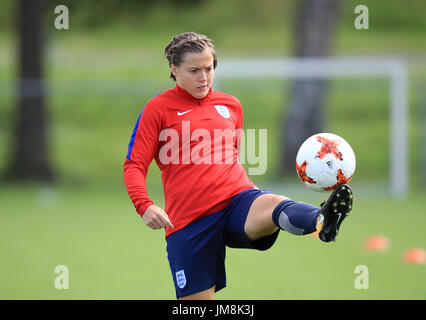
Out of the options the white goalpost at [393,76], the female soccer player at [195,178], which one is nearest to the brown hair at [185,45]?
the female soccer player at [195,178]

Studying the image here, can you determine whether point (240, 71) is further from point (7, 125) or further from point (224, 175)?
point (224, 175)

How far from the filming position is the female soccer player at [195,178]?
156 inches

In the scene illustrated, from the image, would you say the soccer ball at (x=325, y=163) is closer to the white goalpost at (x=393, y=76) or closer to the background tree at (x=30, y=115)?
the white goalpost at (x=393, y=76)

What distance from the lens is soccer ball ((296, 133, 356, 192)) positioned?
12.7ft

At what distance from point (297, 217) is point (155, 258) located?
439cm

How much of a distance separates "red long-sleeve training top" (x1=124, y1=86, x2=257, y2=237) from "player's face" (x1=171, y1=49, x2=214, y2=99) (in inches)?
3.4

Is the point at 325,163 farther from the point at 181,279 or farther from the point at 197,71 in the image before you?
the point at 181,279

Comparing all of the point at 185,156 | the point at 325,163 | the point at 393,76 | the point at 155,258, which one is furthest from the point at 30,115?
the point at 325,163

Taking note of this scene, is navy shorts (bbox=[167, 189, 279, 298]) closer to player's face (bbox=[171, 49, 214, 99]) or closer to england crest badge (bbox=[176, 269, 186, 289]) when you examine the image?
england crest badge (bbox=[176, 269, 186, 289])

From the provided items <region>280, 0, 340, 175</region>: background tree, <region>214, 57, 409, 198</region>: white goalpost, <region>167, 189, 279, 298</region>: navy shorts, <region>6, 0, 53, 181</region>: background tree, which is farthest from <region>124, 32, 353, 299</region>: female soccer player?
<region>6, 0, 53, 181</region>: background tree

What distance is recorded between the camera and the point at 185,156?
13.3 ft

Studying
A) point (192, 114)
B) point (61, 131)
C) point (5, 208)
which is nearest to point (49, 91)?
point (61, 131)

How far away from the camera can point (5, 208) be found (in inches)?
448

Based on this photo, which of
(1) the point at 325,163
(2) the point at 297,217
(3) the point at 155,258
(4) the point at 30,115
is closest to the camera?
(2) the point at 297,217
